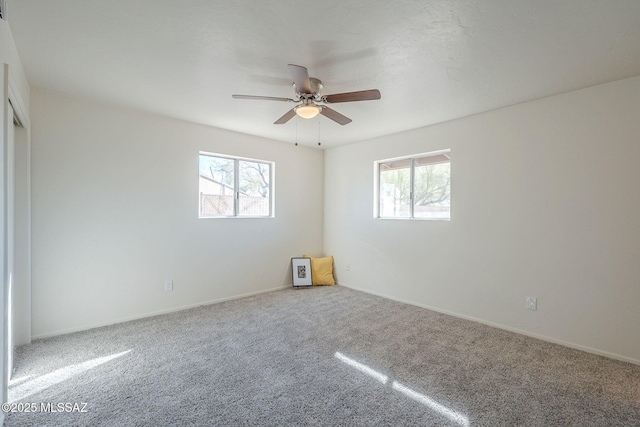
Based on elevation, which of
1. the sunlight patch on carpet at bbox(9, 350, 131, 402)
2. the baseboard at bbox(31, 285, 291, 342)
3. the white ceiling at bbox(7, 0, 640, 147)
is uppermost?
the white ceiling at bbox(7, 0, 640, 147)

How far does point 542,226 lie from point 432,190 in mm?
1323

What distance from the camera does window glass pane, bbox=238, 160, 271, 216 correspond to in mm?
4445

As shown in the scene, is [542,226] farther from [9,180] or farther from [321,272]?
[9,180]

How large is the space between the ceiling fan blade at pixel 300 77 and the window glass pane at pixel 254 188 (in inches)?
96.1

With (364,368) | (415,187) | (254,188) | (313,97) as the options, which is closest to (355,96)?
(313,97)

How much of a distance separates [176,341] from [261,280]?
1815 millimetres

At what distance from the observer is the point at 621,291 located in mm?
2510

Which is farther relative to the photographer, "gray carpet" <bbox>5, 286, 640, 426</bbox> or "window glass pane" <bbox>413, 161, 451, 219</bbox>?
"window glass pane" <bbox>413, 161, 451, 219</bbox>

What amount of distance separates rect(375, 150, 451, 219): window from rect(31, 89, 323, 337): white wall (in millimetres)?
1960

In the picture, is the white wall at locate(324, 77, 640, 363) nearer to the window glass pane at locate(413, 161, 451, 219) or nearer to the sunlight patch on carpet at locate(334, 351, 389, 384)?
the window glass pane at locate(413, 161, 451, 219)

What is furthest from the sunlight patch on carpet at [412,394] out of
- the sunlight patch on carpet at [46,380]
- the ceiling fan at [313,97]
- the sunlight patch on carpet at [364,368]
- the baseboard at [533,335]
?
the ceiling fan at [313,97]

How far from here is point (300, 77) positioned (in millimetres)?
2020

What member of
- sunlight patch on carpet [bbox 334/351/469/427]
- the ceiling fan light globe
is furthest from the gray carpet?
the ceiling fan light globe

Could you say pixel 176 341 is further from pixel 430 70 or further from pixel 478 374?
pixel 430 70
